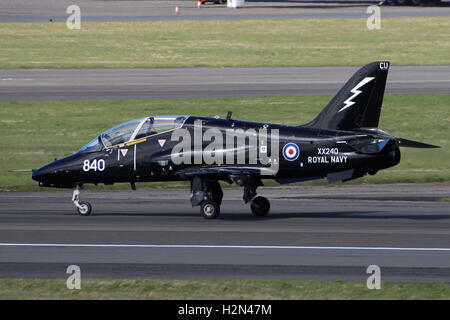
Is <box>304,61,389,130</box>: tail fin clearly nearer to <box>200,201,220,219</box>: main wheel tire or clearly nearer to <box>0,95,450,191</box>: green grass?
<box>200,201,220,219</box>: main wheel tire

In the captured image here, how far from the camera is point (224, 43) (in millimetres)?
69312

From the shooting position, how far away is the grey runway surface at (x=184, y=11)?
85.5 metres

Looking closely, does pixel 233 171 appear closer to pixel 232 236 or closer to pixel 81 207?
pixel 232 236

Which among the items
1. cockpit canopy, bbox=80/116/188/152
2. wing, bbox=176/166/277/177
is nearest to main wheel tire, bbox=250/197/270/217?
wing, bbox=176/166/277/177

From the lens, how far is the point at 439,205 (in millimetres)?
27469

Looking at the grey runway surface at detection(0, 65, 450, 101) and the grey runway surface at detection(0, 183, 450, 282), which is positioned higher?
the grey runway surface at detection(0, 65, 450, 101)

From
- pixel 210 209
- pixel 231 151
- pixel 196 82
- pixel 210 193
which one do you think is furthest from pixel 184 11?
pixel 210 209

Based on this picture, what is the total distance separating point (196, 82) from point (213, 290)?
3708 centimetres

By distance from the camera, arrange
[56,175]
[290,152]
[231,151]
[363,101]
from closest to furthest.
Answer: [290,152]
[363,101]
[231,151]
[56,175]

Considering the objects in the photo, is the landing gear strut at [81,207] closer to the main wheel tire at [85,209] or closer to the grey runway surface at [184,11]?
the main wheel tire at [85,209]

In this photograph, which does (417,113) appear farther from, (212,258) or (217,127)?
(212,258)

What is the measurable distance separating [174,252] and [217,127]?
19.1 feet

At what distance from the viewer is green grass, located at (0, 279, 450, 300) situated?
16891mm

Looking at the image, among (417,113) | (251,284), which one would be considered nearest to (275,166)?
(251,284)
